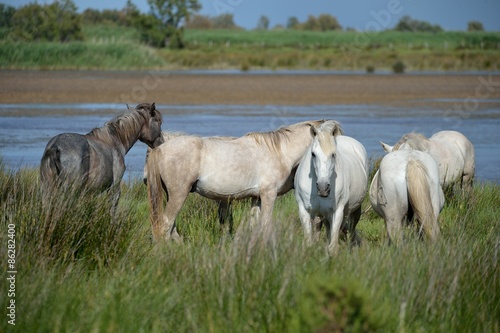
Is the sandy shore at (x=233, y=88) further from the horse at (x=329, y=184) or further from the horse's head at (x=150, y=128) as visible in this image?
the horse at (x=329, y=184)

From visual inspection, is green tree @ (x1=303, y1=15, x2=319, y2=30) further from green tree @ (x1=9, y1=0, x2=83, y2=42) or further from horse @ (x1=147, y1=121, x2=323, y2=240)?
horse @ (x1=147, y1=121, x2=323, y2=240)

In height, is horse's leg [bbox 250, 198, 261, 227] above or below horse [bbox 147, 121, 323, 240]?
below

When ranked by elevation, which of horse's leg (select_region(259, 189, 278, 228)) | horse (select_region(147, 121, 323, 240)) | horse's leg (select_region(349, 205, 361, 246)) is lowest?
horse's leg (select_region(349, 205, 361, 246))

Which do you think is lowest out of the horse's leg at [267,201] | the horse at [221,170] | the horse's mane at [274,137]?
the horse's leg at [267,201]

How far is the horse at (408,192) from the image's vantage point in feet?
26.3

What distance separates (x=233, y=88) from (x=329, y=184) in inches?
1049

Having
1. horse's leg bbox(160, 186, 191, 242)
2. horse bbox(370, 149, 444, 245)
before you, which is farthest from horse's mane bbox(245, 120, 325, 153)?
horse bbox(370, 149, 444, 245)

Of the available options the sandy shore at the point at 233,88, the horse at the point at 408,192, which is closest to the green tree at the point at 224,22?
the sandy shore at the point at 233,88

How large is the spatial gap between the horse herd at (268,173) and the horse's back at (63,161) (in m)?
0.01

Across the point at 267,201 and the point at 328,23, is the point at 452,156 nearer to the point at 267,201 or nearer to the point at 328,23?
the point at 267,201

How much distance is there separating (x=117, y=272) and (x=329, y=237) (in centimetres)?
271

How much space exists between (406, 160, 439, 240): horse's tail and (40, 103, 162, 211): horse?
2.84 metres

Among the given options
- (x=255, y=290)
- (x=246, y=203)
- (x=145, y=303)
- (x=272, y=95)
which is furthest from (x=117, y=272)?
(x=272, y=95)

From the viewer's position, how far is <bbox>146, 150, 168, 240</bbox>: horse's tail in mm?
8852
